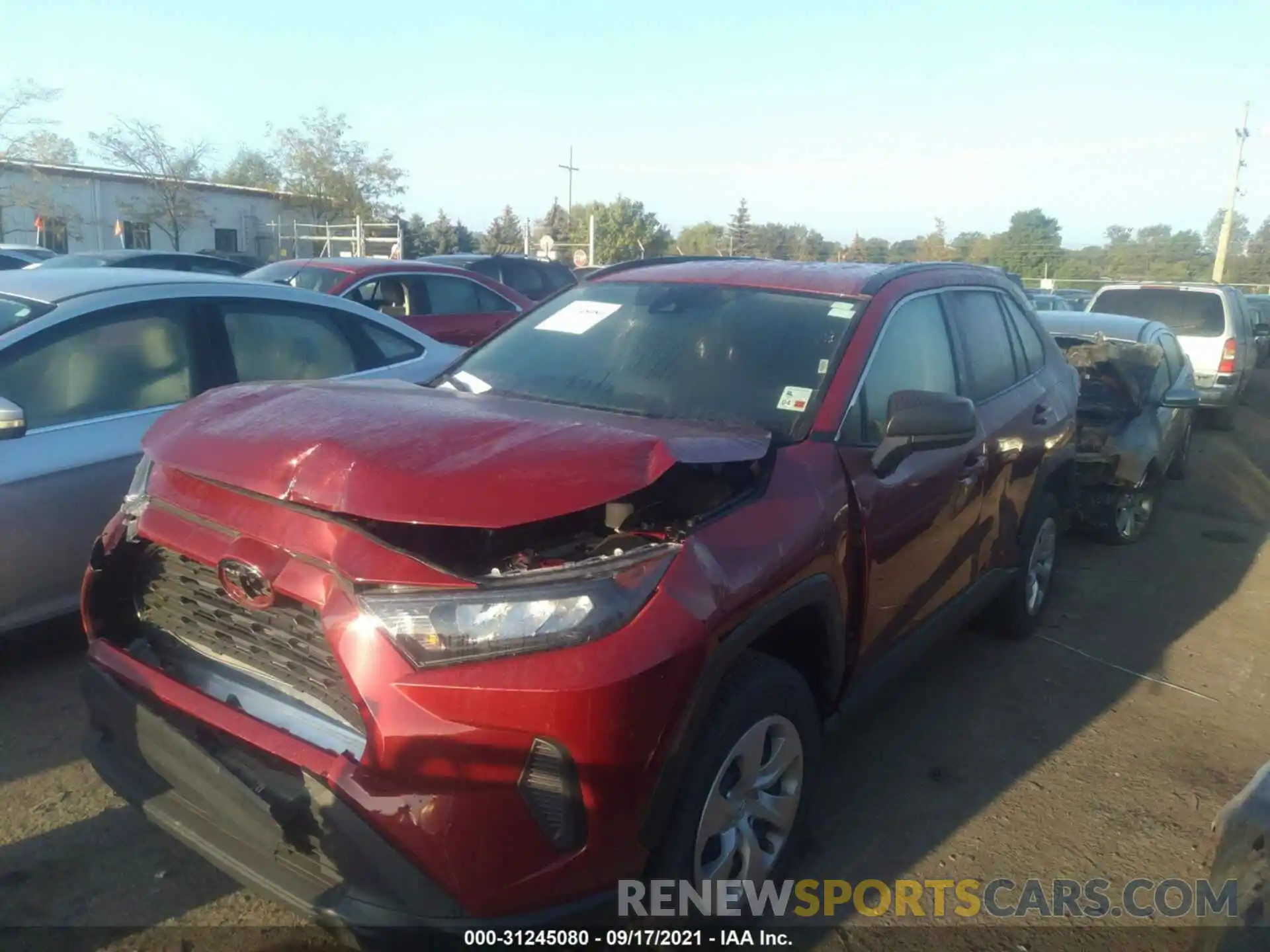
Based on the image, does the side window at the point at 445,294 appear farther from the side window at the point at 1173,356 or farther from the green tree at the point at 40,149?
the green tree at the point at 40,149

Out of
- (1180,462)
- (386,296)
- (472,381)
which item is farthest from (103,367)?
(1180,462)

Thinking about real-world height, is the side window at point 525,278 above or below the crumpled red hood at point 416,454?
above

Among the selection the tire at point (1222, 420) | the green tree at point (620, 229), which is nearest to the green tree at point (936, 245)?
the green tree at point (620, 229)

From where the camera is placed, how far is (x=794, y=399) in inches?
128

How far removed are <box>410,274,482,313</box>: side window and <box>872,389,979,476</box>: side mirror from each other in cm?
764

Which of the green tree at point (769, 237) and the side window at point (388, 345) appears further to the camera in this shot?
the green tree at point (769, 237)

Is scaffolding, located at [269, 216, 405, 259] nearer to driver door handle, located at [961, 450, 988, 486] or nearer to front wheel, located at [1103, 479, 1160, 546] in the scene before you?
front wheel, located at [1103, 479, 1160, 546]

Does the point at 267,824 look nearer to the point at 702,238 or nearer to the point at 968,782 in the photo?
the point at 968,782

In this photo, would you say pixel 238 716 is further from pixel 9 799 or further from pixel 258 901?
Answer: pixel 9 799

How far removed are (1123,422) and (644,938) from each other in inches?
229

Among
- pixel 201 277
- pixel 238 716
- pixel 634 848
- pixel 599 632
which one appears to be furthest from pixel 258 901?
pixel 201 277

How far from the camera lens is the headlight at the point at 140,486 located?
8.82 feet

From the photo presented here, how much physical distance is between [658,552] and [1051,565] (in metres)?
3.81

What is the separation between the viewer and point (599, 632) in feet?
6.94
